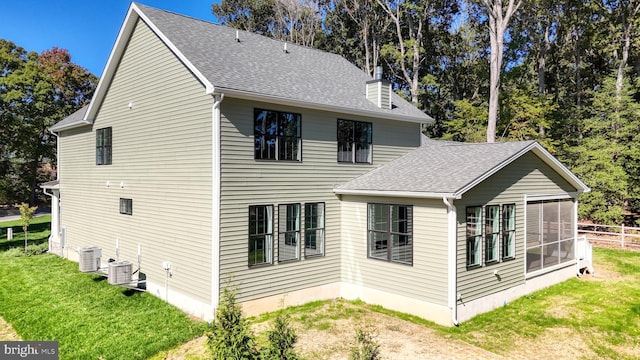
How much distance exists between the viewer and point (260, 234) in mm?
10172

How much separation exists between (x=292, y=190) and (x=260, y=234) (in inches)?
59.3

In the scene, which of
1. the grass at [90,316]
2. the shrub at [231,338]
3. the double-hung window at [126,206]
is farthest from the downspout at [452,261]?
the double-hung window at [126,206]

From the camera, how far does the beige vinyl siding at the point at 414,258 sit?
964 cm

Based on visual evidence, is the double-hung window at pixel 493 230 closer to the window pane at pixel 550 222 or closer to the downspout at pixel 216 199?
the window pane at pixel 550 222

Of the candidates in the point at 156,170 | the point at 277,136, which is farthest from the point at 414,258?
the point at 156,170

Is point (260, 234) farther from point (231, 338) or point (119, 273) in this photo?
point (119, 273)

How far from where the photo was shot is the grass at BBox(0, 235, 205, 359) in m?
8.51

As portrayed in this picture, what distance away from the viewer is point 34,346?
28.2 feet

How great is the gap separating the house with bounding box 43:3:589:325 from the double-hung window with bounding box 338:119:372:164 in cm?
5

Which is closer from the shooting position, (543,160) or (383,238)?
(383,238)

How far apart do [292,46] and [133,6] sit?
537 cm

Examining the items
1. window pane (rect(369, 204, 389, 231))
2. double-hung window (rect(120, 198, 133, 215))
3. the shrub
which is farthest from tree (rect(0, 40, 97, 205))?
the shrub

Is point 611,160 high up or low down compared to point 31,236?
up

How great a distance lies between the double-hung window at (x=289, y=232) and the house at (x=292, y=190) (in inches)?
1.7
